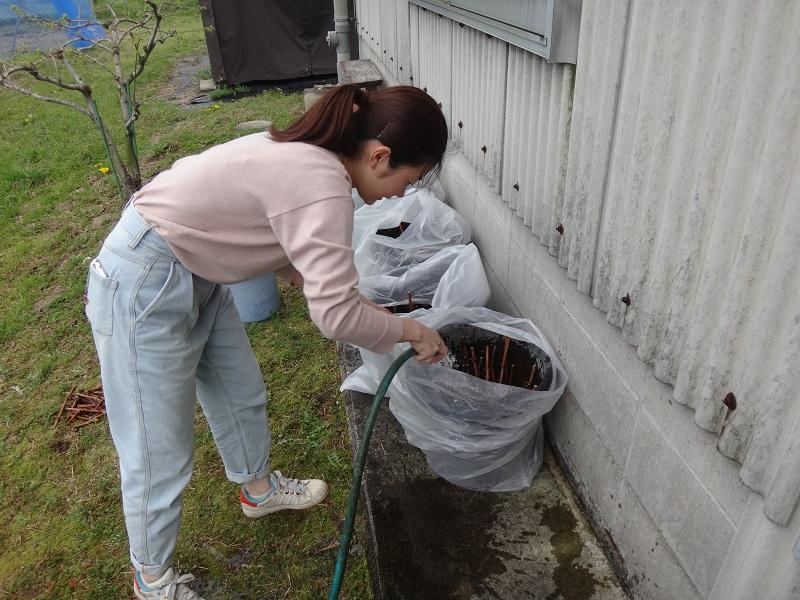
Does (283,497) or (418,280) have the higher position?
(418,280)

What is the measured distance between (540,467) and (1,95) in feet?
37.3

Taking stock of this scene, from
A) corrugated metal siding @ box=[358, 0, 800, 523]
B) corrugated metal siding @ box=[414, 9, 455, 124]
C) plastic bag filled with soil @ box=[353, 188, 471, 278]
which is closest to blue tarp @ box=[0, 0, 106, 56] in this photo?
corrugated metal siding @ box=[414, 9, 455, 124]

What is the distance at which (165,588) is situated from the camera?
201cm

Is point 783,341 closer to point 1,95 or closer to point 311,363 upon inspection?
point 311,363

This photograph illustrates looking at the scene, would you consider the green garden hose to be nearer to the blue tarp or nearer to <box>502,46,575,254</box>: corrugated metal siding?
<box>502,46,575,254</box>: corrugated metal siding

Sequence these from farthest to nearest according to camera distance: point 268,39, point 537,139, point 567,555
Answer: point 268,39
point 537,139
point 567,555

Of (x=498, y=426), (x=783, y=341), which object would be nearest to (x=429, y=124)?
(x=783, y=341)

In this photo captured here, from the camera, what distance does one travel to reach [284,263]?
1644 millimetres

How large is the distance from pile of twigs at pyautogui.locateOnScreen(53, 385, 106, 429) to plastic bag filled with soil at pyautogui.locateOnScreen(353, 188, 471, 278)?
1551mm

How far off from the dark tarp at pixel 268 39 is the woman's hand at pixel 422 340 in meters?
8.50

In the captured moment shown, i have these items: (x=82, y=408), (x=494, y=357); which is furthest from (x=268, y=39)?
(x=494, y=357)

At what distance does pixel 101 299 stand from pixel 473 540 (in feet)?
4.59

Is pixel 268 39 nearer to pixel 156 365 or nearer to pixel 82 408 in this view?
pixel 82 408

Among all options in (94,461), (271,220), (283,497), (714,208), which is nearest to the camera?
(714,208)
